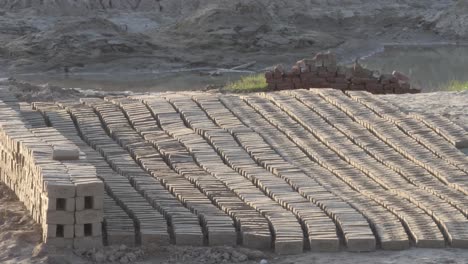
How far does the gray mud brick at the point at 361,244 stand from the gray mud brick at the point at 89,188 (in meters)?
1.49

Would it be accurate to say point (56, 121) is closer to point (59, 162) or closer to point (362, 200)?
point (59, 162)

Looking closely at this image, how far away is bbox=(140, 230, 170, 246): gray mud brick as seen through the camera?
5.99 metres

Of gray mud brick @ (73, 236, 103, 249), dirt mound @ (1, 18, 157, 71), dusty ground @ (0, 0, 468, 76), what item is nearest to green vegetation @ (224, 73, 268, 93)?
dusty ground @ (0, 0, 468, 76)

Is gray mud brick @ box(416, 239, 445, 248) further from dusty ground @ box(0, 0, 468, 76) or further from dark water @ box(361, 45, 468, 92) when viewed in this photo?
dusty ground @ box(0, 0, 468, 76)

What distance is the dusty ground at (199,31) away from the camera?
20.8 metres

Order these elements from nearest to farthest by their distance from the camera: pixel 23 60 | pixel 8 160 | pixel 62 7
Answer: pixel 8 160, pixel 23 60, pixel 62 7

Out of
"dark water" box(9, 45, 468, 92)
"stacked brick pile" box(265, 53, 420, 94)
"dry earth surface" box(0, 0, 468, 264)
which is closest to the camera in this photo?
"stacked brick pile" box(265, 53, 420, 94)

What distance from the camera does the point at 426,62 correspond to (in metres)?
21.9

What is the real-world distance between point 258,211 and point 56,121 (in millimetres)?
2413

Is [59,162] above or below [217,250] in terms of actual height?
above

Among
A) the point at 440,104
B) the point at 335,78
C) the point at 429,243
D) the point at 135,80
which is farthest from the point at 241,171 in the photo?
the point at 135,80

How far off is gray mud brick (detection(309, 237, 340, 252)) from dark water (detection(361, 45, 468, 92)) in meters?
9.78

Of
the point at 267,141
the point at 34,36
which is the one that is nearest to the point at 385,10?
the point at 34,36

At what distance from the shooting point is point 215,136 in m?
7.93
